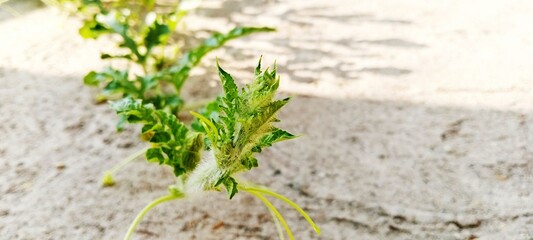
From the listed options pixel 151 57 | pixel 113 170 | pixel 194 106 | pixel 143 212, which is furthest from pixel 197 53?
pixel 143 212

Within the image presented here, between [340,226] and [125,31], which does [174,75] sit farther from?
[340,226]

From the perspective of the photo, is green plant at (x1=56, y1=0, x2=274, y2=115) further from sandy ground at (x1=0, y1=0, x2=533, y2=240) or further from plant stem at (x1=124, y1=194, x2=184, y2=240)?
plant stem at (x1=124, y1=194, x2=184, y2=240)

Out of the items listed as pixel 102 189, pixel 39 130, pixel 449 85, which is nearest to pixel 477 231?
pixel 449 85

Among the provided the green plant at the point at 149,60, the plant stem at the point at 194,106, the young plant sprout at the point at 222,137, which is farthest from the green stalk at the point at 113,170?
the plant stem at the point at 194,106

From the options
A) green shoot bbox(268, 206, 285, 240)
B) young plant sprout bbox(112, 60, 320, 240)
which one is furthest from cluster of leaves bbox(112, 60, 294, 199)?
green shoot bbox(268, 206, 285, 240)

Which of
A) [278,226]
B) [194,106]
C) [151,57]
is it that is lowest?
[278,226]

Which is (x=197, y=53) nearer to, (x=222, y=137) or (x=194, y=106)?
(x=194, y=106)
